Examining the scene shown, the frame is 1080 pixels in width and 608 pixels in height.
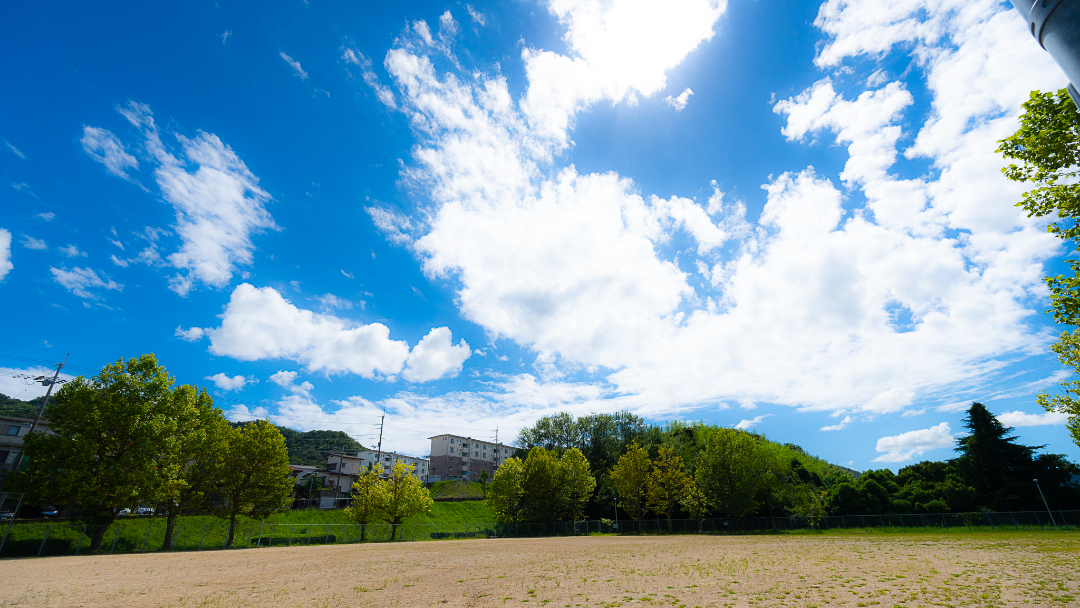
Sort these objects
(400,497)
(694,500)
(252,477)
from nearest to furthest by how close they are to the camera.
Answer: (252,477) < (400,497) < (694,500)

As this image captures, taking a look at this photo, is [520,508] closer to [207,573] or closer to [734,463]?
[734,463]

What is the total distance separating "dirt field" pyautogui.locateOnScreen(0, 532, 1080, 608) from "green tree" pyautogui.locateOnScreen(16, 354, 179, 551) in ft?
25.0

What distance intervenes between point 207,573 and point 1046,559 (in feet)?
110

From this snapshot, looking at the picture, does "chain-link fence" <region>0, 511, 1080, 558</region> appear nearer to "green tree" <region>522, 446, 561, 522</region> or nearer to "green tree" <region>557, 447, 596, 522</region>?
"green tree" <region>522, 446, 561, 522</region>

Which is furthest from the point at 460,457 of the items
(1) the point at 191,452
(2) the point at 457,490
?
(1) the point at 191,452

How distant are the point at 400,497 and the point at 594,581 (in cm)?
3763

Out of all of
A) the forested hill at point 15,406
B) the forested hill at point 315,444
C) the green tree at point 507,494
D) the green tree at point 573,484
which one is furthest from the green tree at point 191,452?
the forested hill at point 315,444

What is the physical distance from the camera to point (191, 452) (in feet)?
117

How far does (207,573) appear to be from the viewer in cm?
1802

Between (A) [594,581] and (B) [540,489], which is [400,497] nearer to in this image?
(B) [540,489]

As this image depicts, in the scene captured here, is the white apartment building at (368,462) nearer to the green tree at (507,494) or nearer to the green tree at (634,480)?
the green tree at (507,494)

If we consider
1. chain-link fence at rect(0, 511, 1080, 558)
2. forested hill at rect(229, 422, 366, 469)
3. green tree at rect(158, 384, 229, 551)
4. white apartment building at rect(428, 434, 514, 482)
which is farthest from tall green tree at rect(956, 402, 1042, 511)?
forested hill at rect(229, 422, 366, 469)

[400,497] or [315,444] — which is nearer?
[400,497]

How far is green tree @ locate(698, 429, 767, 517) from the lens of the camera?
4591 cm
